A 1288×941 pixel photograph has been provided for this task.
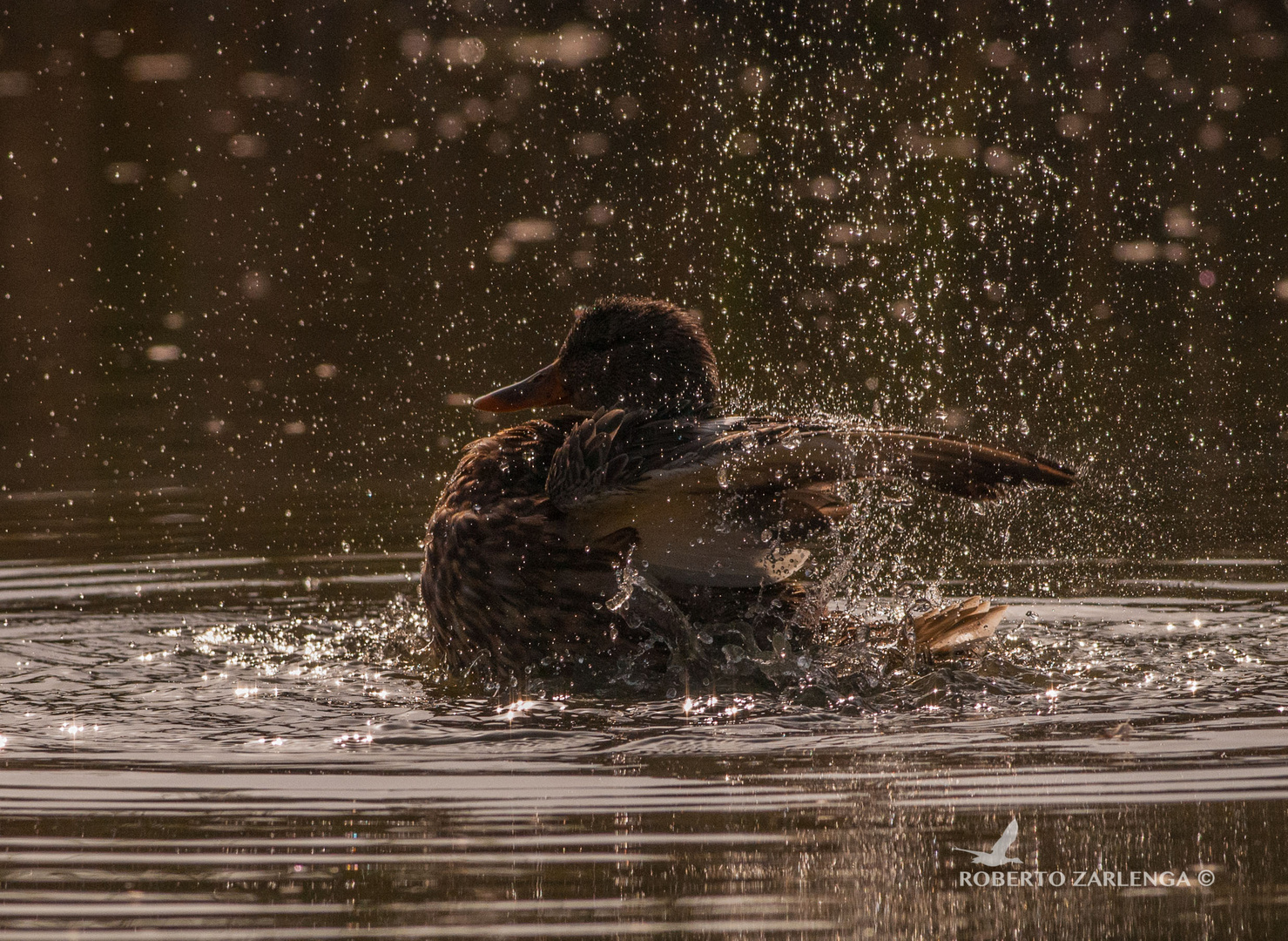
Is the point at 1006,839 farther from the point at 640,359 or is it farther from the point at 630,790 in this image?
the point at 640,359

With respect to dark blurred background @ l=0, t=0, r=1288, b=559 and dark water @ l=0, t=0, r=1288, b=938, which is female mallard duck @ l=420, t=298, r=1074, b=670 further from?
→ dark blurred background @ l=0, t=0, r=1288, b=559

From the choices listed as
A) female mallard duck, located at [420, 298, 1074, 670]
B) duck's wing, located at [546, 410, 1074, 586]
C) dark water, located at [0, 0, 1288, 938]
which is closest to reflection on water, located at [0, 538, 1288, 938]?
dark water, located at [0, 0, 1288, 938]

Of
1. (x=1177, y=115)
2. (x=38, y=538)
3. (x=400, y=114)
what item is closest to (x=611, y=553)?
(x=38, y=538)

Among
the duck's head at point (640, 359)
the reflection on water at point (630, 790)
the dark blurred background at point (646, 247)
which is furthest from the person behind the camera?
the dark blurred background at point (646, 247)

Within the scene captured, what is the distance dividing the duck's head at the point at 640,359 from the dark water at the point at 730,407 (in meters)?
0.74

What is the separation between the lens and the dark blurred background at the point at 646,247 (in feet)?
25.7

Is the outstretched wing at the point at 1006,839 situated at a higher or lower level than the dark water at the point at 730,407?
lower

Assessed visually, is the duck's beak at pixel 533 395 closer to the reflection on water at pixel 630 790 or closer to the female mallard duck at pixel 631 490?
the female mallard duck at pixel 631 490

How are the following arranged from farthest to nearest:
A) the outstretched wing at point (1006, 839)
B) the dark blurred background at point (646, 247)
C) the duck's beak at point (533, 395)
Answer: the dark blurred background at point (646, 247) → the duck's beak at point (533, 395) → the outstretched wing at point (1006, 839)

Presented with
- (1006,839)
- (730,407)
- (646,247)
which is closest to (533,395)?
(730,407)

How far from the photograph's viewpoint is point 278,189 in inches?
594

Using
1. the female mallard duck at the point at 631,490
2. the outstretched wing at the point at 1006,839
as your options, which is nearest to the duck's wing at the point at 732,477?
the female mallard duck at the point at 631,490

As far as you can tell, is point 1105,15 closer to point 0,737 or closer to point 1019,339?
point 1019,339

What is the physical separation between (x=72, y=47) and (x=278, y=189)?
924cm
